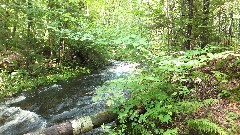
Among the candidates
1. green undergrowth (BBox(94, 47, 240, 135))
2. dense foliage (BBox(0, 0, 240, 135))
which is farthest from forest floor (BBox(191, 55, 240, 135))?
green undergrowth (BBox(94, 47, 240, 135))

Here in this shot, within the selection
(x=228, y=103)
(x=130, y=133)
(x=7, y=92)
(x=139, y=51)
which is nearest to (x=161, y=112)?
(x=130, y=133)

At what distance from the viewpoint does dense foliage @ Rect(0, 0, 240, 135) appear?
4.77 meters

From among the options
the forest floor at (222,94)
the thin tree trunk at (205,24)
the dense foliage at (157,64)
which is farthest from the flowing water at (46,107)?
the thin tree trunk at (205,24)

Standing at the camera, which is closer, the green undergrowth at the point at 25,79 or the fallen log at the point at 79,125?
the fallen log at the point at 79,125

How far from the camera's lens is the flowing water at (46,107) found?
7453 mm

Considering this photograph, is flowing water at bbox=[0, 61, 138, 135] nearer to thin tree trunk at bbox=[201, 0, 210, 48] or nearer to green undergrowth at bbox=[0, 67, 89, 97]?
green undergrowth at bbox=[0, 67, 89, 97]

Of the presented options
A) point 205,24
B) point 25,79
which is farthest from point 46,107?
point 205,24

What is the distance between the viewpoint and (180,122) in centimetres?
510

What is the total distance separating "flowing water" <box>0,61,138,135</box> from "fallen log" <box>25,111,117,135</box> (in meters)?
1.36

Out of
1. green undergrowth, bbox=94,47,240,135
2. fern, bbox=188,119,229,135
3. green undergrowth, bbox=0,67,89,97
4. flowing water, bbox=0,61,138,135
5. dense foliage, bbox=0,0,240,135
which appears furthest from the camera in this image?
green undergrowth, bbox=0,67,89,97

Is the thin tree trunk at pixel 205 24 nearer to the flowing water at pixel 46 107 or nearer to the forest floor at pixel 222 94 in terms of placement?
the forest floor at pixel 222 94

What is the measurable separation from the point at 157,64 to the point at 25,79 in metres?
10.8

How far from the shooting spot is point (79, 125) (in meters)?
5.35

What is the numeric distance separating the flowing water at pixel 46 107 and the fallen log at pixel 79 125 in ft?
4.46
